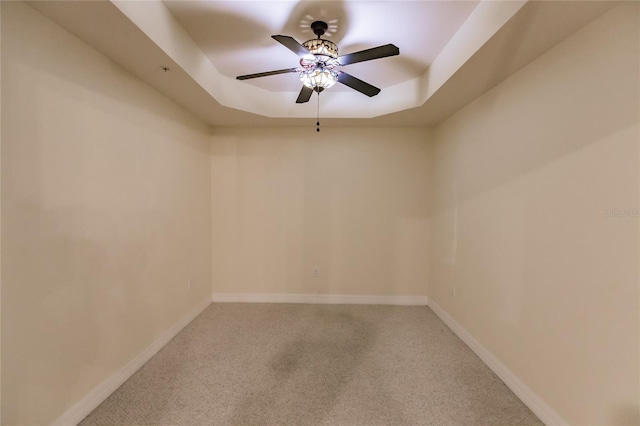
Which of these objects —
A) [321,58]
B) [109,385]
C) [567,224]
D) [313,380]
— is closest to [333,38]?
[321,58]

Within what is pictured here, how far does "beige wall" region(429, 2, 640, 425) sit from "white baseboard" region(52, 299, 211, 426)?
293 cm

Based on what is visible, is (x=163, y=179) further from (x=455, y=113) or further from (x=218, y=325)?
(x=455, y=113)

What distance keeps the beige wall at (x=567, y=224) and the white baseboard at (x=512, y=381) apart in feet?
0.17

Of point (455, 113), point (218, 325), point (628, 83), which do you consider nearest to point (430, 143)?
point (455, 113)

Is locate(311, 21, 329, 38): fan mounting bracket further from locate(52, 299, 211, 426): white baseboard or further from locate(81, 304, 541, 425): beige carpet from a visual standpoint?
locate(52, 299, 211, 426): white baseboard

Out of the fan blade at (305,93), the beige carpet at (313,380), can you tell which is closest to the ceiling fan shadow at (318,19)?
the fan blade at (305,93)

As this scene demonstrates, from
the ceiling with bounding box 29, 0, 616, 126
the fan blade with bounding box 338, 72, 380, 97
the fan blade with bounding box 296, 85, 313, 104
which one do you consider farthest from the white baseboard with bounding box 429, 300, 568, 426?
the fan blade with bounding box 296, 85, 313, 104

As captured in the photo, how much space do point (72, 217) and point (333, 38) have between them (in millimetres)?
2184

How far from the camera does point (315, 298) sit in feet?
11.8

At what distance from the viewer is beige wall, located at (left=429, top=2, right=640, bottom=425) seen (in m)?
1.25

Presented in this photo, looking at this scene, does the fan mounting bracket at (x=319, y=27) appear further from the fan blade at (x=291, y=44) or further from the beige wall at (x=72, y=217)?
the beige wall at (x=72, y=217)

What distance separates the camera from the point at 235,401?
1.77 meters

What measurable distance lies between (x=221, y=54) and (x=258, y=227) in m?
2.08

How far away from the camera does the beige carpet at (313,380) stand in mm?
1665
